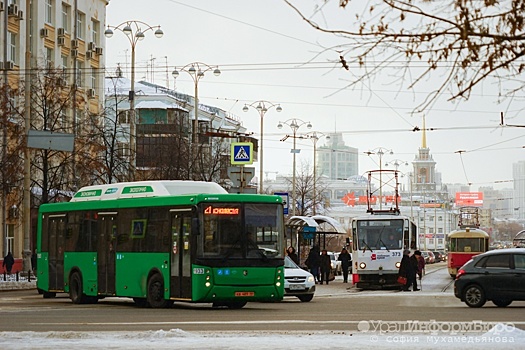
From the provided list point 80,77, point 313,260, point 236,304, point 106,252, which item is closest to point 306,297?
point 236,304

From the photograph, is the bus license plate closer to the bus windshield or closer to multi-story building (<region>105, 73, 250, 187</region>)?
the bus windshield

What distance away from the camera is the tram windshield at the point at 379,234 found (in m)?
46.1

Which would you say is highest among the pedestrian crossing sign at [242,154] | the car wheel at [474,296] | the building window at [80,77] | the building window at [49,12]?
the building window at [49,12]

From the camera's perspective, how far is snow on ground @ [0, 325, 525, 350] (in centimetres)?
1492

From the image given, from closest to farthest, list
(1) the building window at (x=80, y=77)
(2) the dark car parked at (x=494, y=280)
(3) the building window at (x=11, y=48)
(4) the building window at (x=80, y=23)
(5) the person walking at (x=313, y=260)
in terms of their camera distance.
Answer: (2) the dark car parked at (x=494, y=280)
(5) the person walking at (x=313, y=260)
(3) the building window at (x=11, y=48)
(1) the building window at (x=80, y=77)
(4) the building window at (x=80, y=23)

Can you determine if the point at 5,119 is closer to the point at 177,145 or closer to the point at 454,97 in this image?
the point at 177,145

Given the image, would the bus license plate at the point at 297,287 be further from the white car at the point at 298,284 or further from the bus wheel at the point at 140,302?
the bus wheel at the point at 140,302

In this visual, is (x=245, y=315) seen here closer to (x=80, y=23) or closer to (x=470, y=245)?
(x=470, y=245)

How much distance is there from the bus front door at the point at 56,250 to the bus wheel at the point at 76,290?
A: 0.70 m

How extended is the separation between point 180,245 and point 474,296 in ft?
24.6

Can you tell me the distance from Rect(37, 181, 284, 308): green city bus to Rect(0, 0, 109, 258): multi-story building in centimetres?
1751

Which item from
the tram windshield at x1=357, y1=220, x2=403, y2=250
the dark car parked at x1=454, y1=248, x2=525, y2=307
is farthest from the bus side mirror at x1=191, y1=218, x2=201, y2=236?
the tram windshield at x1=357, y1=220, x2=403, y2=250

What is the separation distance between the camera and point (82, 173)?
4841 cm

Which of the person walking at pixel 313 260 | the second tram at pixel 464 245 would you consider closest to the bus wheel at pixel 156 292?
the person walking at pixel 313 260
